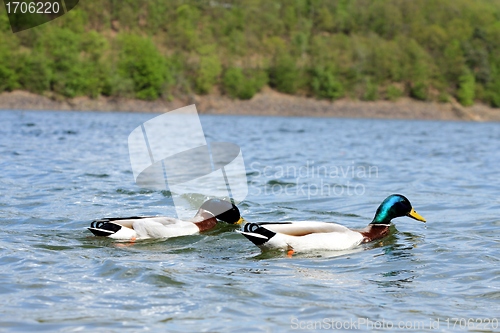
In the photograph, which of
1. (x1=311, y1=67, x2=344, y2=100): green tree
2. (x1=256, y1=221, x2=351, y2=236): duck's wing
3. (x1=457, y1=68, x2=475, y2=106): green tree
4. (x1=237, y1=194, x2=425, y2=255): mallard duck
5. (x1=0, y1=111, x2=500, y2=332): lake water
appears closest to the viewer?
(x1=0, y1=111, x2=500, y2=332): lake water

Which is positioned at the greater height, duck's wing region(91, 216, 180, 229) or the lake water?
duck's wing region(91, 216, 180, 229)

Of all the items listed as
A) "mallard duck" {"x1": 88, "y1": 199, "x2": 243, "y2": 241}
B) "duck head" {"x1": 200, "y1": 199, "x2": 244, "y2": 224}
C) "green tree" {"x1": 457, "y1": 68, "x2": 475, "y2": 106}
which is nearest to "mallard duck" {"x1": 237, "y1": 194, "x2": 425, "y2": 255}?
"mallard duck" {"x1": 88, "y1": 199, "x2": 243, "y2": 241}

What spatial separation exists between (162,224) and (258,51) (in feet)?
386

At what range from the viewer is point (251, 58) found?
402 ft

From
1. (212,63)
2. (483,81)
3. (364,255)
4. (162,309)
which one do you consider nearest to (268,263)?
(364,255)

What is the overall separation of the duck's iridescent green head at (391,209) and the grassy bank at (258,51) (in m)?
79.2

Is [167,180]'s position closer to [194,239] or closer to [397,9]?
[194,239]

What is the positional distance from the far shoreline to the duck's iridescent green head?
7252 cm

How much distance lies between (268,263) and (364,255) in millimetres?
1383

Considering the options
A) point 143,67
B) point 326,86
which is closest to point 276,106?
point 326,86

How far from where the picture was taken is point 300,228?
8.74m

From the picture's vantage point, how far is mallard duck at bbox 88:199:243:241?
8.84m

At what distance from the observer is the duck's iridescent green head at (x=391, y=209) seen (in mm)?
9914

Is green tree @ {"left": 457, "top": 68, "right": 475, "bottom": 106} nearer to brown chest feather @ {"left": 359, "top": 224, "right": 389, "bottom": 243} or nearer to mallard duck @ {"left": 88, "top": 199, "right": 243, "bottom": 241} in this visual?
brown chest feather @ {"left": 359, "top": 224, "right": 389, "bottom": 243}
